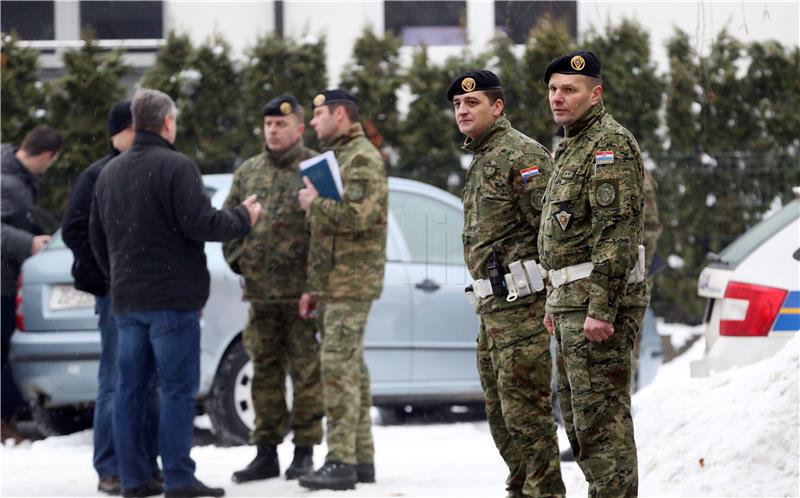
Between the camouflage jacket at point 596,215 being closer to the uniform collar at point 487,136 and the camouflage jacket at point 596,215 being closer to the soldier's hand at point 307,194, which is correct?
the uniform collar at point 487,136

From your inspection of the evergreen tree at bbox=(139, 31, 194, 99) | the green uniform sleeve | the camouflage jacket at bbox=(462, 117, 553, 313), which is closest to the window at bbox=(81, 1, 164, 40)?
the evergreen tree at bbox=(139, 31, 194, 99)

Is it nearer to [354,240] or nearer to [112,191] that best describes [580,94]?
[354,240]

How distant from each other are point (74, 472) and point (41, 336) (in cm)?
106

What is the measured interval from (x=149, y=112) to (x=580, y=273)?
2.99 meters

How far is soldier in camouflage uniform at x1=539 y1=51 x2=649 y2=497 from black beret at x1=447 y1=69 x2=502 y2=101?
0.68 m

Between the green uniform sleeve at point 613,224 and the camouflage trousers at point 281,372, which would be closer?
the green uniform sleeve at point 613,224

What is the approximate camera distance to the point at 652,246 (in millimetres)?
7582

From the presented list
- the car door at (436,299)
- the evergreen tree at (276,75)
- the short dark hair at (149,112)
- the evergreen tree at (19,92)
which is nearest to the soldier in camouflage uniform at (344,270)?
the short dark hair at (149,112)

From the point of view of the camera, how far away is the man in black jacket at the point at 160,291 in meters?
6.95

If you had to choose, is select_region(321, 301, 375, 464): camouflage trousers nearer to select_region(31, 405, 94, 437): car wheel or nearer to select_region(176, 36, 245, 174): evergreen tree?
select_region(31, 405, 94, 437): car wheel

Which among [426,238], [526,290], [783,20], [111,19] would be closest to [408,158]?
[426,238]

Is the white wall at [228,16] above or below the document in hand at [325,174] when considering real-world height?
above

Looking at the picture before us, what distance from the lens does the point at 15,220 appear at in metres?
9.23

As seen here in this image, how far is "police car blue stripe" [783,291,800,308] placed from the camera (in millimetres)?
7012
